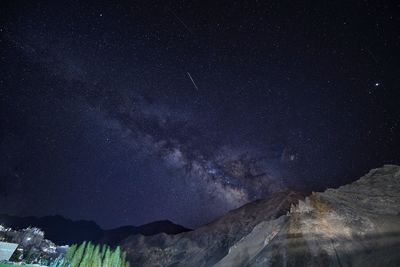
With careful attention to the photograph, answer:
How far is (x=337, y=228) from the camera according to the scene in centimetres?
6806

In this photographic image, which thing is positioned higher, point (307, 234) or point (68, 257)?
point (307, 234)

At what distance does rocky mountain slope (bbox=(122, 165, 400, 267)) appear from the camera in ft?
195

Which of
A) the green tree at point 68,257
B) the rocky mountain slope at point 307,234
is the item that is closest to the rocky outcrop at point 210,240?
the rocky mountain slope at point 307,234

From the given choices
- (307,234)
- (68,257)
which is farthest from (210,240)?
(68,257)

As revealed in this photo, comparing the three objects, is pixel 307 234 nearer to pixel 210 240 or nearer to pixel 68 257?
pixel 210 240

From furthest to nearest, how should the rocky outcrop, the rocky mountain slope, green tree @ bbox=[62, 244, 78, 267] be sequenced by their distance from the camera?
the rocky outcrop → green tree @ bbox=[62, 244, 78, 267] → the rocky mountain slope

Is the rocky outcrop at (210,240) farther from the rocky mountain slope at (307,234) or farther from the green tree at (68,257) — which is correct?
the green tree at (68,257)

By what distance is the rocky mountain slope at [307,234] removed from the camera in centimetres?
5938

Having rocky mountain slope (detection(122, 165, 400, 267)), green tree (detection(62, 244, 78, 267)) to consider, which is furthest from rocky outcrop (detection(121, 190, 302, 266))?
green tree (detection(62, 244, 78, 267))

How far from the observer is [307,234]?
Answer: 66.4m

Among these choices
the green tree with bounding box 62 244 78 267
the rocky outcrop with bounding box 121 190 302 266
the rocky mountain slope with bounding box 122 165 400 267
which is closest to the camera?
the rocky mountain slope with bounding box 122 165 400 267

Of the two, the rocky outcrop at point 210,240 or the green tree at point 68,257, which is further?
the rocky outcrop at point 210,240

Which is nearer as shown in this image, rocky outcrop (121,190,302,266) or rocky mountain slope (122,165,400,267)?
rocky mountain slope (122,165,400,267)

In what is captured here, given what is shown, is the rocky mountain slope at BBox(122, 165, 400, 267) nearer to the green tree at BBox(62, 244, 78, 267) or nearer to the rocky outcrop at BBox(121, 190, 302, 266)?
the rocky outcrop at BBox(121, 190, 302, 266)
